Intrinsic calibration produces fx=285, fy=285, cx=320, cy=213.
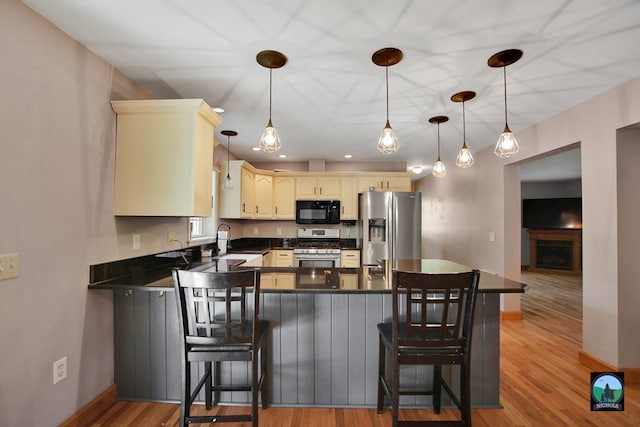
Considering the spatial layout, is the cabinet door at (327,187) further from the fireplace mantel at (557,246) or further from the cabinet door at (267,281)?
the fireplace mantel at (557,246)

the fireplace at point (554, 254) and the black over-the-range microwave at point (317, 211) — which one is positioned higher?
the black over-the-range microwave at point (317, 211)

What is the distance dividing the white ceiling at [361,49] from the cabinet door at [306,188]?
6.30 ft

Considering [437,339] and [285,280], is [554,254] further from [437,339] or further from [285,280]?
[285,280]

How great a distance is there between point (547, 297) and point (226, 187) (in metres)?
5.48

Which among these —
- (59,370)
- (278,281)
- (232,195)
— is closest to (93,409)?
(59,370)

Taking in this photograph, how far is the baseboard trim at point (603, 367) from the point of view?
→ 221 cm

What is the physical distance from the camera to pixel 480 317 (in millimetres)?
1911

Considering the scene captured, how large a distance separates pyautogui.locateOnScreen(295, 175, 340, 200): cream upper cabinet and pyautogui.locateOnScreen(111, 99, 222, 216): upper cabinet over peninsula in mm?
2818

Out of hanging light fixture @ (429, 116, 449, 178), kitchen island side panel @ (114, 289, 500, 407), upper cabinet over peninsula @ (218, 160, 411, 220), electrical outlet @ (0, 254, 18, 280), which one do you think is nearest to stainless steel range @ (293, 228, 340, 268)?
upper cabinet over peninsula @ (218, 160, 411, 220)

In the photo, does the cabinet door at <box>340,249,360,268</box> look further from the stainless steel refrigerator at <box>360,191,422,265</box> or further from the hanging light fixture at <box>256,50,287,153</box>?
the hanging light fixture at <box>256,50,287,153</box>

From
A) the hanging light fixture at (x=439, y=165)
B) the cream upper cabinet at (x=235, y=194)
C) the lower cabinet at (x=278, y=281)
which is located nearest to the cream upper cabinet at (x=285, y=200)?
the cream upper cabinet at (x=235, y=194)

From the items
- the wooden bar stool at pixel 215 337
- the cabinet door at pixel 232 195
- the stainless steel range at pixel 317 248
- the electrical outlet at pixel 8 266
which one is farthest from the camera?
the stainless steel range at pixel 317 248

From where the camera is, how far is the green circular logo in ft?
6.57

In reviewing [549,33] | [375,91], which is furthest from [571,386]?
[375,91]
